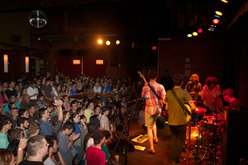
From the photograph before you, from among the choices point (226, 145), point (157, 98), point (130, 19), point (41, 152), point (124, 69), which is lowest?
point (226, 145)

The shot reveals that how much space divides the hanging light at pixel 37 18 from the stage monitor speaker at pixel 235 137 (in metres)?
5.25

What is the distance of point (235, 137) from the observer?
2875 millimetres

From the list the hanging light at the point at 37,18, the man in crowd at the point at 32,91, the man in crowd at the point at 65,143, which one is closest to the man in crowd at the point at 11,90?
the man in crowd at the point at 32,91

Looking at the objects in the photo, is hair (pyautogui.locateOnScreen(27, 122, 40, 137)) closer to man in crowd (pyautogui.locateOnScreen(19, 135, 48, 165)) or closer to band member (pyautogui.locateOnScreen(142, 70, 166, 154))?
man in crowd (pyautogui.locateOnScreen(19, 135, 48, 165))

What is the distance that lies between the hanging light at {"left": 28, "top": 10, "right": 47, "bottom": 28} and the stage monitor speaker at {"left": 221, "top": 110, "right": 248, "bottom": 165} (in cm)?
525

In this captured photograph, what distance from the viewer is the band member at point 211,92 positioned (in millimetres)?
5336

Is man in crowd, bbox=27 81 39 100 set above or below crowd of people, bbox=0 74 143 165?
above

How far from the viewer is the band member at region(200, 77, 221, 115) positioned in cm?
534

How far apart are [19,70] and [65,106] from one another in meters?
9.64

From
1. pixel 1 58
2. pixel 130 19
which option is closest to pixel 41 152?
pixel 130 19

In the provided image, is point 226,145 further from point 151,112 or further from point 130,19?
point 130,19

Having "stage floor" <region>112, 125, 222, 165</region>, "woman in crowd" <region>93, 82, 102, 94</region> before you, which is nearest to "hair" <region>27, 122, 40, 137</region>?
"stage floor" <region>112, 125, 222, 165</region>

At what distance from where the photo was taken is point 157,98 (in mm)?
3998

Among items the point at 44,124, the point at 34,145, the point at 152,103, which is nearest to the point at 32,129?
the point at 44,124
